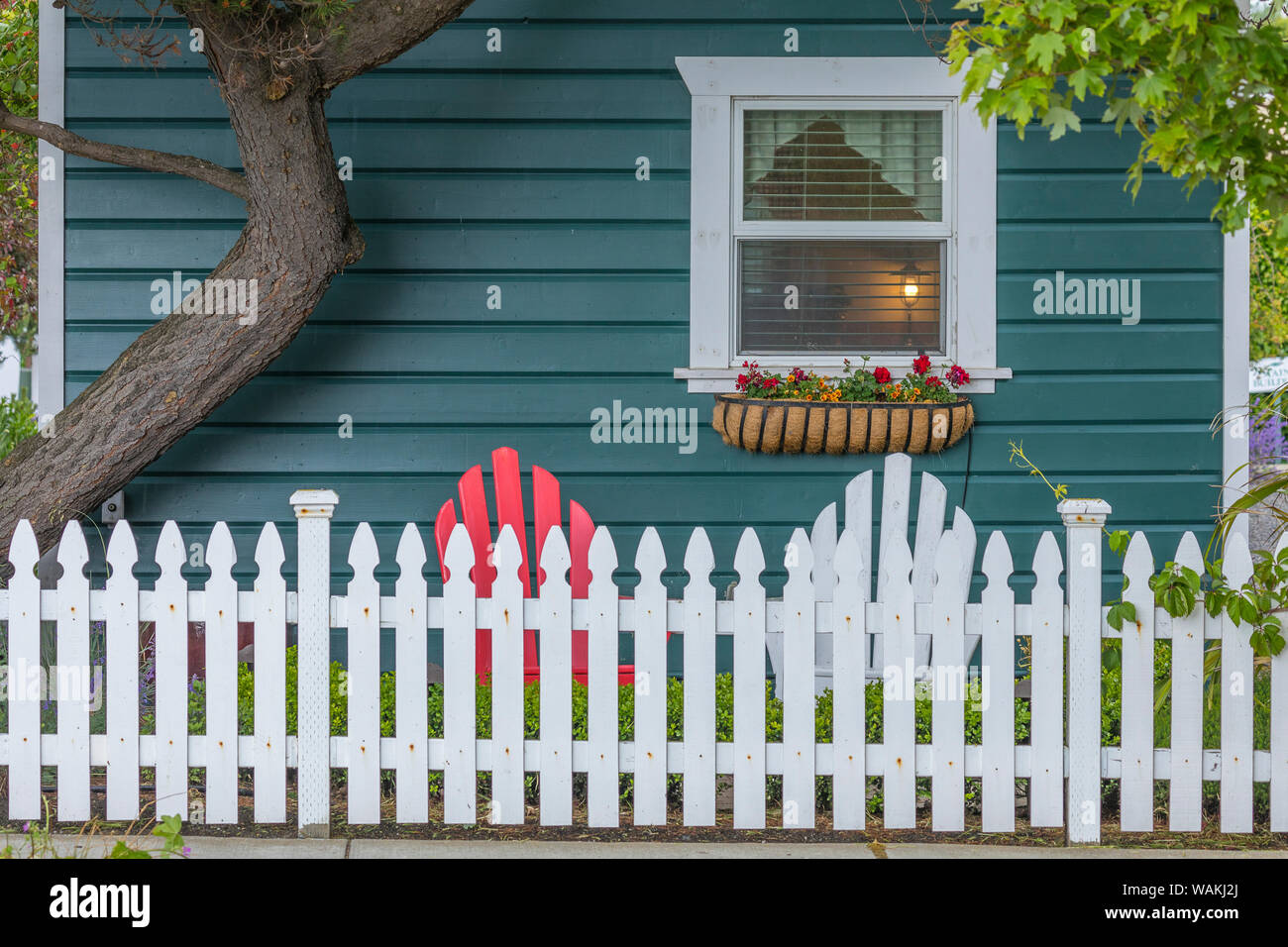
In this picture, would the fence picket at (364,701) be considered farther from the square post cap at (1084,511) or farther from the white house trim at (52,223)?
the white house trim at (52,223)

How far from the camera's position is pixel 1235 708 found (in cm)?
326

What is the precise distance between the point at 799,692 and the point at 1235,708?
1292 mm

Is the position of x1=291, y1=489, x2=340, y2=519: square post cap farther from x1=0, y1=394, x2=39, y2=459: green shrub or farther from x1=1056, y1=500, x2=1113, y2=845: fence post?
x1=0, y1=394, x2=39, y2=459: green shrub

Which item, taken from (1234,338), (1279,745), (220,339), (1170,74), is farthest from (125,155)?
(1234,338)

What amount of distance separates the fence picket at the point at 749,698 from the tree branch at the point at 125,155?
2.58 meters

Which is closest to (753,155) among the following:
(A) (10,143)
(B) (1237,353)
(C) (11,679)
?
(B) (1237,353)

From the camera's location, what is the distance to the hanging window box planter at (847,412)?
15.0 ft

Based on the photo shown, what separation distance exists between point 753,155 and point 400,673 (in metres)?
2.77

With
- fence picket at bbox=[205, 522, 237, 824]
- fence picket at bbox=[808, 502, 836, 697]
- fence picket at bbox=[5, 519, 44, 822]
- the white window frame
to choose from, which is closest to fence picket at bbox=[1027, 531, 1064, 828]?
fence picket at bbox=[808, 502, 836, 697]

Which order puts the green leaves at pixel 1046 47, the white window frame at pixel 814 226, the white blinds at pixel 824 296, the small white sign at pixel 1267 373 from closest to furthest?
the green leaves at pixel 1046 47 → the white window frame at pixel 814 226 → the white blinds at pixel 824 296 → the small white sign at pixel 1267 373

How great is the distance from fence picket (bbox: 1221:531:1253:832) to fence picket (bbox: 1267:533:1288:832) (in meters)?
0.07

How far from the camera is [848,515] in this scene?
4234 mm

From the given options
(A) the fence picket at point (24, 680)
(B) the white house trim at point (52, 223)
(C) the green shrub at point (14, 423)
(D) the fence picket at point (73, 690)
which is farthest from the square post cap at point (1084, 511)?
(C) the green shrub at point (14, 423)

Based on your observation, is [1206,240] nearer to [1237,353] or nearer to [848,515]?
[1237,353]
